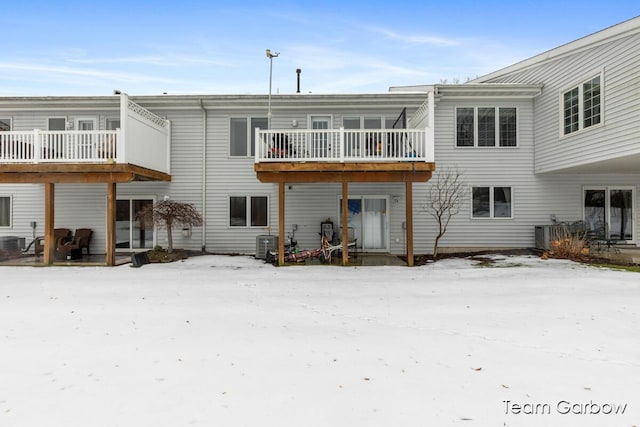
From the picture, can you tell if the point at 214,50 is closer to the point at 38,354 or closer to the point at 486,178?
the point at 486,178

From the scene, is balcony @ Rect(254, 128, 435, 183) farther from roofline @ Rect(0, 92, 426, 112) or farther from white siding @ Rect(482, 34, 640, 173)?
white siding @ Rect(482, 34, 640, 173)

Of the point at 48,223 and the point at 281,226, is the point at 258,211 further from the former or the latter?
the point at 48,223

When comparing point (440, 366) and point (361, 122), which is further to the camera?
point (361, 122)

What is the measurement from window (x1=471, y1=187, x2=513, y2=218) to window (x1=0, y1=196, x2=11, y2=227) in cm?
1647

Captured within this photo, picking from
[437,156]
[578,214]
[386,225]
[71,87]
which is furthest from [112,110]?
[71,87]

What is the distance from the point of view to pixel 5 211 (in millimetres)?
12633

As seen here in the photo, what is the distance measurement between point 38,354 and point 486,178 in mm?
12535

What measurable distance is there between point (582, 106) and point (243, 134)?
1060cm

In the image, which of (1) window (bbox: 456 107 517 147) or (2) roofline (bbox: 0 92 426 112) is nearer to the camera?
(2) roofline (bbox: 0 92 426 112)

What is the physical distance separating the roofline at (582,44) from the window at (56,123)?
16088mm

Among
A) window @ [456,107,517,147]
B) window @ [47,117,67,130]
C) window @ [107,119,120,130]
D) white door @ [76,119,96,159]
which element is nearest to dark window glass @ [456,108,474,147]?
window @ [456,107,517,147]

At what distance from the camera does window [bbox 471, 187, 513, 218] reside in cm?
1230

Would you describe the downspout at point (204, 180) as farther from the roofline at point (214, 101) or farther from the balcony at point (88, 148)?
the balcony at point (88, 148)

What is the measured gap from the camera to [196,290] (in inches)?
277
